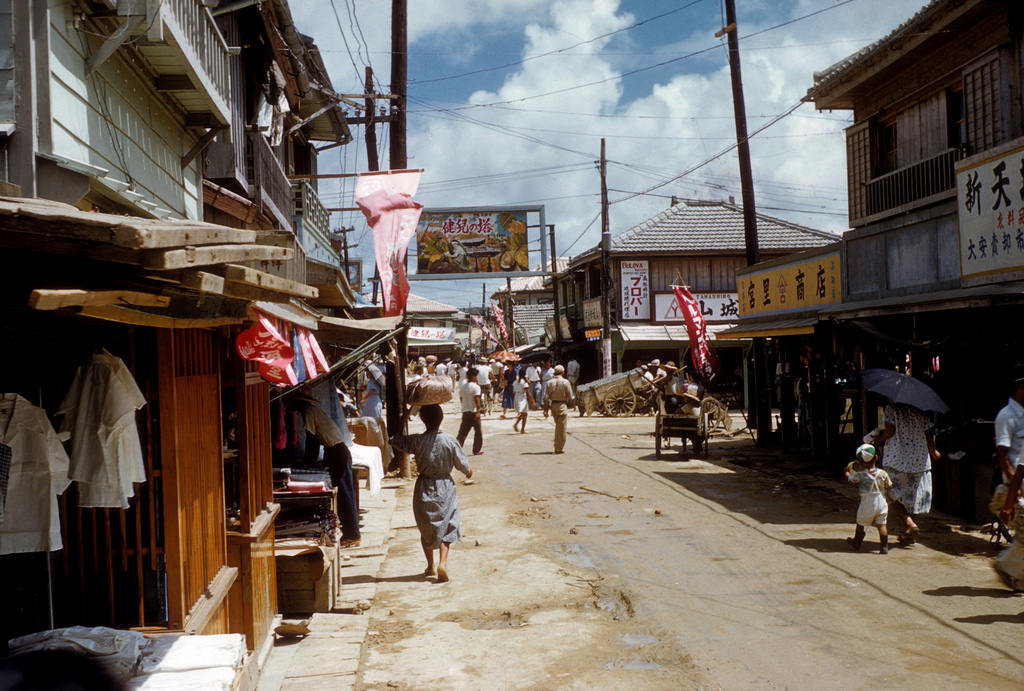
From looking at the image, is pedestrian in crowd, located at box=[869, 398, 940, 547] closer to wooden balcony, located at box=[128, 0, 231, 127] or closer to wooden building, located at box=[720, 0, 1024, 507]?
wooden building, located at box=[720, 0, 1024, 507]

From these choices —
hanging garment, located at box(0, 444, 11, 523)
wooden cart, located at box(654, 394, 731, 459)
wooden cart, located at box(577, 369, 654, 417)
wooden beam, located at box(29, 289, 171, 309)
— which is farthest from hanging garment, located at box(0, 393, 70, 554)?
wooden cart, located at box(577, 369, 654, 417)

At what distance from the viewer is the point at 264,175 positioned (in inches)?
549

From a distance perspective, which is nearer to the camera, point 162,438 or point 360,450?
point 162,438

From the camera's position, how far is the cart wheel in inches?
1204

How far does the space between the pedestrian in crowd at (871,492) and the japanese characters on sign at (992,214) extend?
3193 millimetres

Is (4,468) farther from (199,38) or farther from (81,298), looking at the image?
(199,38)

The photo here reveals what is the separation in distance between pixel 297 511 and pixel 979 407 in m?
9.19

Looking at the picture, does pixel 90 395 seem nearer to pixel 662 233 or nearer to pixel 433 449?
pixel 433 449

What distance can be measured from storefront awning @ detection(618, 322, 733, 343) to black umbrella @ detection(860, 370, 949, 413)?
2379cm

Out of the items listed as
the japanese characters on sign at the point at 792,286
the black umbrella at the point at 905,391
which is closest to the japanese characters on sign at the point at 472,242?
the japanese characters on sign at the point at 792,286

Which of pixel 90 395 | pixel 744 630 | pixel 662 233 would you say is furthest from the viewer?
pixel 662 233

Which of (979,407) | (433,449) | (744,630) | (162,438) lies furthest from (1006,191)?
(162,438)

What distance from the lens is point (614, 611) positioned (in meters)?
7.65

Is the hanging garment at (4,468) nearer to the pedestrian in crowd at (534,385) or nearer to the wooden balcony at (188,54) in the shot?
the wooden balcony at (188,54)
